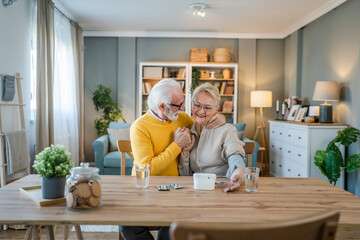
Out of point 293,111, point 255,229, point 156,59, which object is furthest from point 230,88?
point 255,229

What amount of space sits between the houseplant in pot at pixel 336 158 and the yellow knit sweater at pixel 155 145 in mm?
2312

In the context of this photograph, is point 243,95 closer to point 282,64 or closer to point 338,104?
point 282,64

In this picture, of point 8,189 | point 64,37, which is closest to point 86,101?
point 64,37

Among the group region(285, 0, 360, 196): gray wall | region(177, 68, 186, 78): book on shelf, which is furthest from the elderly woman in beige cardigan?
region(177, 68, 186, 78): book on shelf

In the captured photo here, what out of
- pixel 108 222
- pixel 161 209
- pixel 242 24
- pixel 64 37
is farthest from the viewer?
pixel 242 24

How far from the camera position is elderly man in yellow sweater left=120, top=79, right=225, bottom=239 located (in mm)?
1909

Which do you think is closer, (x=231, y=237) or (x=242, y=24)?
(x=231, y=237)

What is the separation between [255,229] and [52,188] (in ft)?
3.15

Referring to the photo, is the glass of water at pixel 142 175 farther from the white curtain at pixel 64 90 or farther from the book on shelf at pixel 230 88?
the book on shelf at pixel 230 88

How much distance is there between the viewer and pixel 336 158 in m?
3.64

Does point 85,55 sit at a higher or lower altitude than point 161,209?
higher

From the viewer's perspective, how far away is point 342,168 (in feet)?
12.5

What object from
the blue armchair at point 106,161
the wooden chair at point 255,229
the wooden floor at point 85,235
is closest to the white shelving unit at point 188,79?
the blue armchair at point 106,161

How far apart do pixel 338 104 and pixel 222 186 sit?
3.31m
